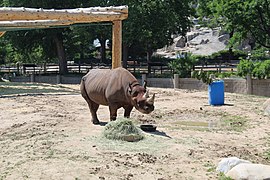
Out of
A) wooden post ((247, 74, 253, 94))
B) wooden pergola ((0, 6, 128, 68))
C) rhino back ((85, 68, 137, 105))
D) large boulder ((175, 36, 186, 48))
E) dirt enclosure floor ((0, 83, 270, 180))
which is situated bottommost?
dirt enclosure floor ((0, 83, 270, 180))

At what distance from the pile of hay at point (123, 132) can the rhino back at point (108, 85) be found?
2.75ft

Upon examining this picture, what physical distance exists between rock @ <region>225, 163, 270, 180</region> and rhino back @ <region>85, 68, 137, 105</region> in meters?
3.64

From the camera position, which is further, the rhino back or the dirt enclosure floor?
the rhino back

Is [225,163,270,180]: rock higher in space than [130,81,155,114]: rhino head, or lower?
lower

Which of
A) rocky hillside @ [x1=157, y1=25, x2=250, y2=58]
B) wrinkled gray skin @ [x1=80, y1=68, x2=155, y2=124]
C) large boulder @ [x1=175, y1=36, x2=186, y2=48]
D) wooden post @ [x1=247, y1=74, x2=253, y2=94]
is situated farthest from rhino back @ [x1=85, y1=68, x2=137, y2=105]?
large boulder @ [x1=175, y1=36, x2=186, y2=48]

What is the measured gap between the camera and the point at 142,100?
340 inches

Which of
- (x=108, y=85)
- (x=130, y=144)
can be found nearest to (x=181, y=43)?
(x=108, y=85)

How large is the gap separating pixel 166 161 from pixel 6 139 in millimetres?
3520

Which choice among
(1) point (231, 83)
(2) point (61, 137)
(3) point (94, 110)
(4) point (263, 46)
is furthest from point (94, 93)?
(4) point (263, 46)

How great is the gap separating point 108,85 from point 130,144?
2.00 meters

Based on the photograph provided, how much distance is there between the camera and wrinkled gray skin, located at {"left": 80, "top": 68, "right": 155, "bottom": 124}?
873cm

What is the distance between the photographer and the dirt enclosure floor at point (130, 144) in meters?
6.40

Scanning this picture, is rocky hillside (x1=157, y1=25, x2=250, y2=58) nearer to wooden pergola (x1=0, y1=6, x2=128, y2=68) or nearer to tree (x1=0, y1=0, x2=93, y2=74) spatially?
tree (x1=0, y1=0, x2=93, y2=74)

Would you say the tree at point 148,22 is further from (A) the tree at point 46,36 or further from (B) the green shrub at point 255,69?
(B) the green shrub at point 255,69
